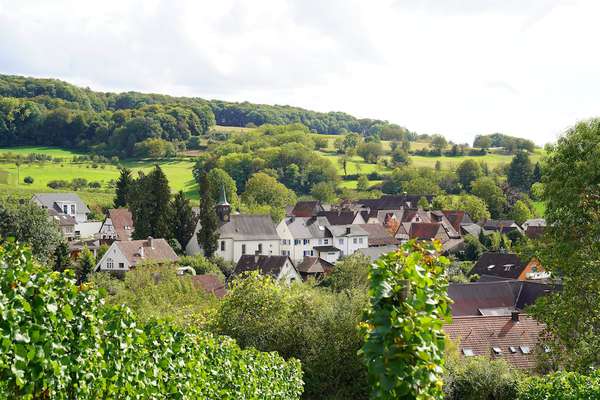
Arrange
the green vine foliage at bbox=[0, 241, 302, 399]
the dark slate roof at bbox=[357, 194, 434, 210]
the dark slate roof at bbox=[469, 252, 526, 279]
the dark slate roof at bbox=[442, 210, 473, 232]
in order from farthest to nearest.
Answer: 1. the dark slate roof at bbox=[357, 194, 434, 210]
2. the dark slate roof at bbox=[442, 210, 473, 232]
3. the dark slate roof at bbox=[469, 252, 526, 279]
4. the green vine foliage at bbox=[0, 241, 302, 399]

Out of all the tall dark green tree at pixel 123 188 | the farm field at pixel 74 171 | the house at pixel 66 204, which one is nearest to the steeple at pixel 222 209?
the tall dark green tree at pixel 123 188

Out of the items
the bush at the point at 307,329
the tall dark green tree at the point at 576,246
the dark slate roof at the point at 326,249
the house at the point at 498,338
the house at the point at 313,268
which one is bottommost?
the dark slate roof at the point at 326,249

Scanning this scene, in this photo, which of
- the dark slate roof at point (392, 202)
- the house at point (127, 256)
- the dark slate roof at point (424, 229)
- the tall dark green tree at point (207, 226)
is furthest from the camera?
the dark slate roof at point (392, 202)

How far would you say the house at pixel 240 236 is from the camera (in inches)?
3061

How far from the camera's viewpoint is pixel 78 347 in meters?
8.54

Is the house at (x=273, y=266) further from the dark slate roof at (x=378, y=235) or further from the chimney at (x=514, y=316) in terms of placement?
the dark slate roof at (x=378, y=235)

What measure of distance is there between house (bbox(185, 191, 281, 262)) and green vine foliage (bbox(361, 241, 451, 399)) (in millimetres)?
68729

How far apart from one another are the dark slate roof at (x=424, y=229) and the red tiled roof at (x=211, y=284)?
46.3 meters

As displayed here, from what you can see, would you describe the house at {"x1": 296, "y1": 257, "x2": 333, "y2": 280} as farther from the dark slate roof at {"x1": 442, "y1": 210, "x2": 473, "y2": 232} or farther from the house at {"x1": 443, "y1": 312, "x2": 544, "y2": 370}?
the dark slate roof at {"x1": 442, "y1": 210, "x2": 473, "y2": 232}

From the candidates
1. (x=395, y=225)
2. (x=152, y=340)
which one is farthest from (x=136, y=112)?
(x=152, y=340)

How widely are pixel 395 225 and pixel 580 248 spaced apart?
270 feet

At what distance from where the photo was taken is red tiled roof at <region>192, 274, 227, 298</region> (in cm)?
4862

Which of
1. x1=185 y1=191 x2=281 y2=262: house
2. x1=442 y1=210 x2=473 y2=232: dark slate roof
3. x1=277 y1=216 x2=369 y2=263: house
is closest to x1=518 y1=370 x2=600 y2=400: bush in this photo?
x1=185 y1=191 x2=281 y2=262: house

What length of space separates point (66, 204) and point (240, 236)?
31.3 m
